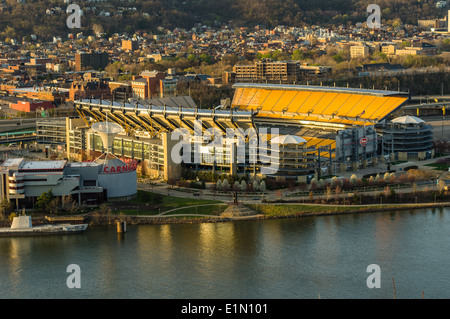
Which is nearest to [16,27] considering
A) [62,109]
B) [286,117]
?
[62,109]

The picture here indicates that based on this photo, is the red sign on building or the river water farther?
the red sign on building

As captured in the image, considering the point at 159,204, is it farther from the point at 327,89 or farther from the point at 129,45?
the point at 129,45

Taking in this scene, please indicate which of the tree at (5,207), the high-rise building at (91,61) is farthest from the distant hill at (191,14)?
the tree at (5,207)

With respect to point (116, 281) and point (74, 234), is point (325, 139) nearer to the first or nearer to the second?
point (74, 234)

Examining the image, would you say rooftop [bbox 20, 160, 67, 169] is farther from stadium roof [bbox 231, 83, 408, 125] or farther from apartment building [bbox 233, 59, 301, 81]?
apartment building [bbox 233, 59, 301, 81]
